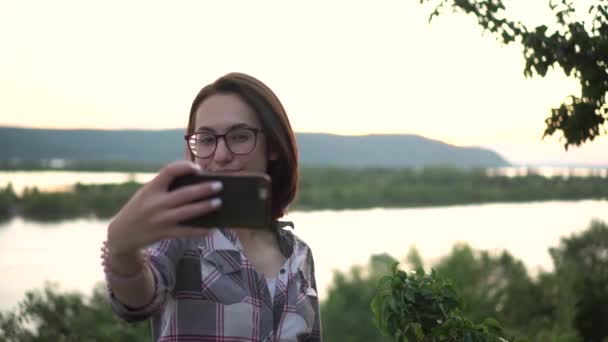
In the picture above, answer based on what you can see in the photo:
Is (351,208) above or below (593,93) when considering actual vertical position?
below

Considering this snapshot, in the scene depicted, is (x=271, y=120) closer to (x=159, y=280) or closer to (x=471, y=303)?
(x=159, y=280)

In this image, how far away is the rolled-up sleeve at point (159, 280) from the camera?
3.51ft

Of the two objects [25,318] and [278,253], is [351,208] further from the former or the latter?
[278,253]

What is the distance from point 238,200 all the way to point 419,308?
1.48 m

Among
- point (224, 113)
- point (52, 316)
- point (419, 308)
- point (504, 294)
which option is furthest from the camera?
point (504, 294)

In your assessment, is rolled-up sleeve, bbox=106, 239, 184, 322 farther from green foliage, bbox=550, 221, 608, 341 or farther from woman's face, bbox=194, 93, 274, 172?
green foliage, bbox=550, 221, 608, 341

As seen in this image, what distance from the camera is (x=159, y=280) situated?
1.13 meters

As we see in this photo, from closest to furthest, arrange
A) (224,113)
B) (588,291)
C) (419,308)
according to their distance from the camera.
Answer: (224,113), (419,308), (588,291)

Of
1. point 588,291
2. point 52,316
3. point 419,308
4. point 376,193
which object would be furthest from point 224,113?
point 376,193

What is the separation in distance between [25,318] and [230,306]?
17.4 feet

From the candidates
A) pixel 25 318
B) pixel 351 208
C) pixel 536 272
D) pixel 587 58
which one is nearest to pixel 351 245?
pixel 536 272

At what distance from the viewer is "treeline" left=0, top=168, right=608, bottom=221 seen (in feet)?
74.4

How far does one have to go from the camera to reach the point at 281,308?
54.6 inches

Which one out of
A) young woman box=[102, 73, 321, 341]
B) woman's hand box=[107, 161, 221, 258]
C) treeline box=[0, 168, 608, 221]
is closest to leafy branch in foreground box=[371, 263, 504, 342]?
young woman box=[102, 73, 321, 341]
